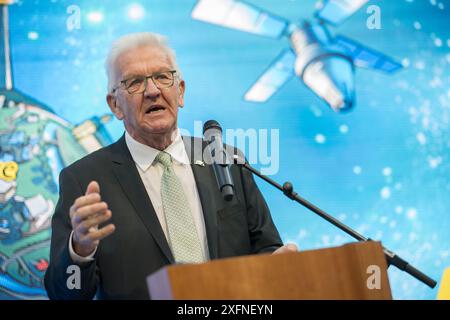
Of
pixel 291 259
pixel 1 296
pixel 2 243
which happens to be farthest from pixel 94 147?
pixel 291 259

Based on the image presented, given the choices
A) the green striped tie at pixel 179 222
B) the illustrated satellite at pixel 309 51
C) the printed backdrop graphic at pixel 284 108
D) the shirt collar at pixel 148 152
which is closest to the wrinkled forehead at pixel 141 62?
the shirt collar at pixel 148 152

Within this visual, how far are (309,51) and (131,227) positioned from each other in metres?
1.63

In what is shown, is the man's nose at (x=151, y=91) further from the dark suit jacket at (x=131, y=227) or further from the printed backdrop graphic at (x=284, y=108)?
the printed backdrop graphic at (x=284, y=108)

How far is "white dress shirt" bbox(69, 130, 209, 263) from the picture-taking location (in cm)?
245

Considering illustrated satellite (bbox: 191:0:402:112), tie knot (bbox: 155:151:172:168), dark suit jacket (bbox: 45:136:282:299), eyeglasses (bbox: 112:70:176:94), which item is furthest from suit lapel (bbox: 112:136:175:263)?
illustrated satellite (bbox: 191:0:402:112)

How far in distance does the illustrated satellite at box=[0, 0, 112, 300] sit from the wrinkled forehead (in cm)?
81

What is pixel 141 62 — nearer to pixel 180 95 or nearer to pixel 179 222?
pixel 180 95

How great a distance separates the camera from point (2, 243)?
3.21 meters

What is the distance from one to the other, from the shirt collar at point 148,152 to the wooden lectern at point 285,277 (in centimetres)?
107

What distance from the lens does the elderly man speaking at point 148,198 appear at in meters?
2.29

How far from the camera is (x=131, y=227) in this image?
2354 mm

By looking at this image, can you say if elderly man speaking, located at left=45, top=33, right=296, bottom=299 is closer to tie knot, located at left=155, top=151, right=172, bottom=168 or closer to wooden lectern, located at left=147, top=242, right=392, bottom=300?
tie knot, located at left=155, top=151, right=172, bottom=168

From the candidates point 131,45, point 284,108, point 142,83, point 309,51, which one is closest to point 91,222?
point 142,83
